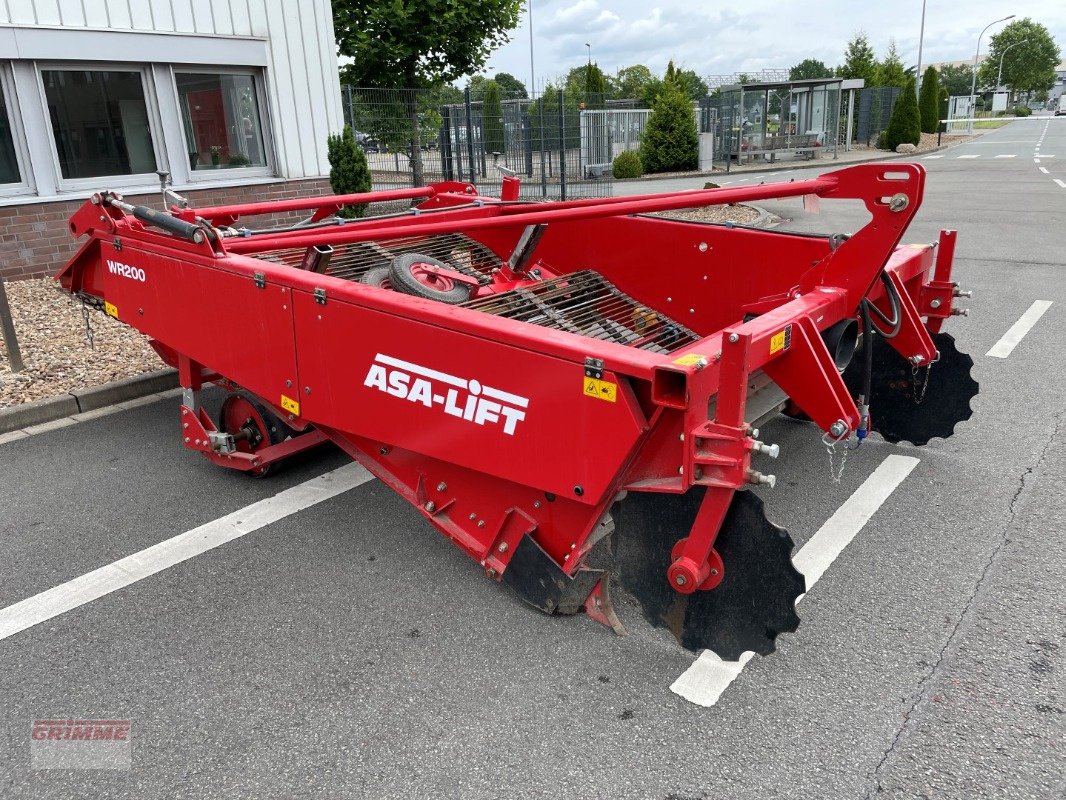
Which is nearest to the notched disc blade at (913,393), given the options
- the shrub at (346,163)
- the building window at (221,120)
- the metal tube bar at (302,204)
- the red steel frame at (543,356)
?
the red steel frame at (543,356)

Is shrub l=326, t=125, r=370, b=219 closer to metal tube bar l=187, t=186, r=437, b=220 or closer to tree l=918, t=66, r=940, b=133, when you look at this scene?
metal tube bar l=187, t=186, r=437, b=220

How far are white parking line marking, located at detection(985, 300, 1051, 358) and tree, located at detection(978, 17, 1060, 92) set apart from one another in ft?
392

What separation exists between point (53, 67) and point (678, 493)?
29.7 feet

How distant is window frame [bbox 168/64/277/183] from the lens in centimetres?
969

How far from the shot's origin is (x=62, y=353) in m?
6.26

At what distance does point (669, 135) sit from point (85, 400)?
883 inches

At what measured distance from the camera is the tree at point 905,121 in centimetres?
3284

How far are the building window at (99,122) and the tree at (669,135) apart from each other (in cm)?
1832

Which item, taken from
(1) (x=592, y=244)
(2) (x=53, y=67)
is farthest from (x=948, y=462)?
(2) (x=53, y=67)

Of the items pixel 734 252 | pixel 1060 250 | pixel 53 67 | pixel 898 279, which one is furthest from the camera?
pixel 1060 250

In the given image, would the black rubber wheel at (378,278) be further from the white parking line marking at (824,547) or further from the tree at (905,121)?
the tree at (905,121)

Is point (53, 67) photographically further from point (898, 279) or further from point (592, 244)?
point (898, 279)

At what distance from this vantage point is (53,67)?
28.3 ft

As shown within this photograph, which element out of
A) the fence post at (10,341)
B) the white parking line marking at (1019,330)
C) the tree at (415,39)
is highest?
the tree at (415,39)
